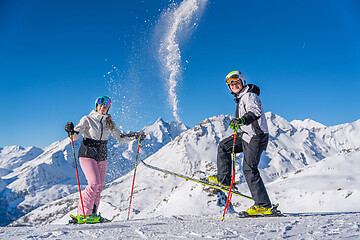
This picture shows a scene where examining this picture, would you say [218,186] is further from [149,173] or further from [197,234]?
[149,173]

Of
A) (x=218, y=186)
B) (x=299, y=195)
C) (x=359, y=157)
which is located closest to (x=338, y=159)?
(x=359, y=157)

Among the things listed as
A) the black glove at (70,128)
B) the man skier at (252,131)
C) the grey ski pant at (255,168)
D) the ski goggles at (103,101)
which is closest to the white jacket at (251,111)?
the man skier at (252,131)

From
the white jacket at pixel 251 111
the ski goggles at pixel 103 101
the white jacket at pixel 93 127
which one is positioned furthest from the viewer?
the ski goggles at pixel 103 101

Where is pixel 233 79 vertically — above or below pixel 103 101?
below

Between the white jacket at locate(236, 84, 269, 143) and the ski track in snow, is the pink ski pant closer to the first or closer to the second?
the ski track in snow

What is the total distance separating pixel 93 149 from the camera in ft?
18.7

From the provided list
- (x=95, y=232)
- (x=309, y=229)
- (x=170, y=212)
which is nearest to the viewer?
(x=309, y=229)

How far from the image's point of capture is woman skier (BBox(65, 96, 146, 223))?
5.48 m

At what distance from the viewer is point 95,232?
3.60 meters

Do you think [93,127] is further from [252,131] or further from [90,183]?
[252,131]

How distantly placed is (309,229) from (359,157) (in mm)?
36437

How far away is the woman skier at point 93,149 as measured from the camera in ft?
18.0

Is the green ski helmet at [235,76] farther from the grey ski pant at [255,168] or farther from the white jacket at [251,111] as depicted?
the grey ski pant at [255,168]

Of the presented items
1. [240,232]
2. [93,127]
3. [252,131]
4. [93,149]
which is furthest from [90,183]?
[252,131]
